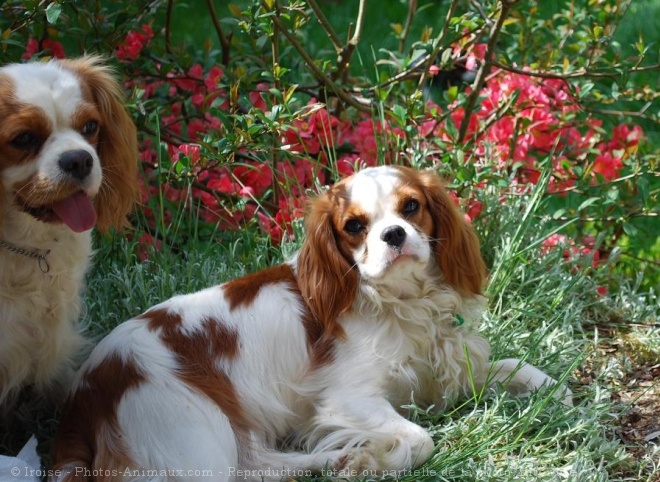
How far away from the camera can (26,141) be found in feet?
10.3

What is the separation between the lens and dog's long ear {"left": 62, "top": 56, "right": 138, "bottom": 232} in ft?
11.5

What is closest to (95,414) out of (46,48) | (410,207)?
(410,207)

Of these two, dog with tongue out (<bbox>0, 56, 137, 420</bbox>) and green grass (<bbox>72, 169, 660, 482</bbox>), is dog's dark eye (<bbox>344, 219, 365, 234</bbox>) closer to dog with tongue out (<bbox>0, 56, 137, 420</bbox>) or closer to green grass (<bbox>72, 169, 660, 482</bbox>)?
green grass (<bbox>72, 169, 660, 482</bbox>)

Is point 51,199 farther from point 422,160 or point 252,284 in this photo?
point 422,160

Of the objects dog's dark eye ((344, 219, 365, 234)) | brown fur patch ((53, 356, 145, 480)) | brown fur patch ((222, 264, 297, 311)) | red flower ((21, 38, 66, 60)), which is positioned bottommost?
brown fur patch ((53, 356, 145, 480))

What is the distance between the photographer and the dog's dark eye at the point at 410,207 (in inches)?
130

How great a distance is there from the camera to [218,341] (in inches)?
131

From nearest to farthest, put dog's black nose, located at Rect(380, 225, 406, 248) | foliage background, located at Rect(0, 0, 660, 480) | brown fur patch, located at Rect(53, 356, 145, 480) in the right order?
brown fur patch, located at Rect(53, 356, 145, 480) < dog's black nose, located at Rect(380, 225, 406, 248) < foliage background, located at Rect(0, 0, 660, 480)

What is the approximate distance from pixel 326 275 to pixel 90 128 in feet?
3.03

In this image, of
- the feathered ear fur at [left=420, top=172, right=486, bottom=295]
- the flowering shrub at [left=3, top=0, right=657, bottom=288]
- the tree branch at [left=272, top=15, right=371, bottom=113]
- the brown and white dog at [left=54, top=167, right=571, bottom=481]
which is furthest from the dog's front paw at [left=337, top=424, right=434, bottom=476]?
the tree branch at [left=272, top=15, right=371, bottom=113]

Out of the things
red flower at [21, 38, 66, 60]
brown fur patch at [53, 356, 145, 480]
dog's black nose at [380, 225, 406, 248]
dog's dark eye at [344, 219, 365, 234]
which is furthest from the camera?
red flower at [21, 38, 66, 60]

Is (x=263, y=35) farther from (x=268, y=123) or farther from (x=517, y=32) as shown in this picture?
(x=517, y=32)

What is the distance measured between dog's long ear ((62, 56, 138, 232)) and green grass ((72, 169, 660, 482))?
2.03 ft

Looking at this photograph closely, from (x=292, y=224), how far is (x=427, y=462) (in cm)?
142
